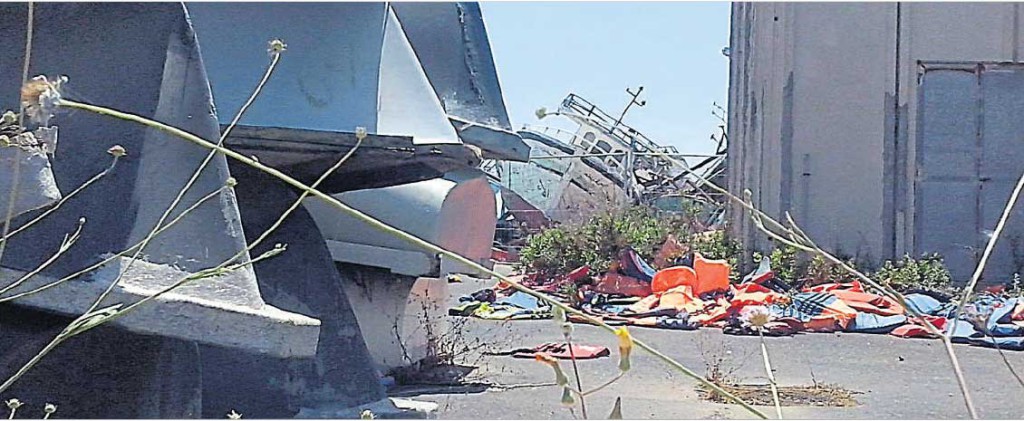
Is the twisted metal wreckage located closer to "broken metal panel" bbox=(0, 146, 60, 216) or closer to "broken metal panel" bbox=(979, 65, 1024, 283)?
"broken metal panel" bbox=(0, 146, 60, 216)

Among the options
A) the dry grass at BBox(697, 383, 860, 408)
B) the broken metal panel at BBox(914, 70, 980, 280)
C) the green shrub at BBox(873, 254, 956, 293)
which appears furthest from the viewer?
the broken metal panel at BBox(914, 70, 980, 280)

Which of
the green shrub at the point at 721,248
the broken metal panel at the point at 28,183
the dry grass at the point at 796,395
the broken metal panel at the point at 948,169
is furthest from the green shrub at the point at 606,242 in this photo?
the broken metal panel at the point at 28,183

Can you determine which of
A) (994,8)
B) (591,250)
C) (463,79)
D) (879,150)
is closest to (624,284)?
(591,250)

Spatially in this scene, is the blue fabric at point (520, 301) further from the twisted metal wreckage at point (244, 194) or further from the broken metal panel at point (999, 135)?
the broken metal panel at point (999, 135)

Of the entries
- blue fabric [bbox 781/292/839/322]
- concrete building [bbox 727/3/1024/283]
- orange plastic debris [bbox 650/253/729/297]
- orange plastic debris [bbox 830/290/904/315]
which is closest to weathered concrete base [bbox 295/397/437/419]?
blue fabric [bbox 781/292/839/322]

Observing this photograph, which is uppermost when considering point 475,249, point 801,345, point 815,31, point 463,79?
point 815,31

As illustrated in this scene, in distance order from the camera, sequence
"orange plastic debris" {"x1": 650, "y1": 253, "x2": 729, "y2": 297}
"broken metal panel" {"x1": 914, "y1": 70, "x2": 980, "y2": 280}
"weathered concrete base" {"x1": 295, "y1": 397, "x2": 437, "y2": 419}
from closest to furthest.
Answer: "weathered concrete base" {"x1": 295, "y1": 397, "x2": 437, "y2": 419}
"orange plastic debris" {"x1": 650, "y1": 253, "x2": 729, "y2": 297}
"broken metal panel" {"x1": 914, "y1": 70, "x2": 980, "y2": 280}

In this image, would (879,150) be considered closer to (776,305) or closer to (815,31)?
(815,31)

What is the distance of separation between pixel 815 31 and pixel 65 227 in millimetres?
12123

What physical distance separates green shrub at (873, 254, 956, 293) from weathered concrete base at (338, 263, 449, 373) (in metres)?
6.48

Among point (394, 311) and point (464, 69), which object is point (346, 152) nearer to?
point (464, 69)

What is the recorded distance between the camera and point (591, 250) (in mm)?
13430

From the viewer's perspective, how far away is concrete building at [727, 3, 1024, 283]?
12.7m

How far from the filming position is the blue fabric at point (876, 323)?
9180mm
